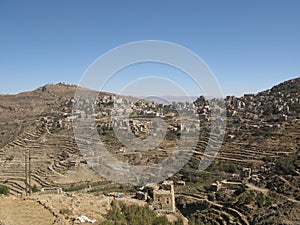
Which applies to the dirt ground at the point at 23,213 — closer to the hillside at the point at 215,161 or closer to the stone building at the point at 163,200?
the stone building at the point at 163,200

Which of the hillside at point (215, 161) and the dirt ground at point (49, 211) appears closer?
the dirt ground at point (49, 211)

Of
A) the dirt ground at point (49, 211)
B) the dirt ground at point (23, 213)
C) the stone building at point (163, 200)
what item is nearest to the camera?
the dirt ground at point (23, 213)

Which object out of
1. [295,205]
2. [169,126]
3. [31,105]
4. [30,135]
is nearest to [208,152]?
[169,126]

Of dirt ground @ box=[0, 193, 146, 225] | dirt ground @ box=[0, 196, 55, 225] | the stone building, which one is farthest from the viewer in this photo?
the stone building

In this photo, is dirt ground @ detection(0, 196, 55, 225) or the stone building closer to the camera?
dirt ground @ detection(0, 196, 55, 225)

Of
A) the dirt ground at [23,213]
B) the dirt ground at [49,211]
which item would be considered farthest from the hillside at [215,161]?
the dirt ground at [23,213]

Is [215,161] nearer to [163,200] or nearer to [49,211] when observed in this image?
[163,200]

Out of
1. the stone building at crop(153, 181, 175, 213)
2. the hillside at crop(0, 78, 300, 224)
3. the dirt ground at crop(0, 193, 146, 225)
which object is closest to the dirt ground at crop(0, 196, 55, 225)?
the dirt ground at crop(0, 193, 146, 225)

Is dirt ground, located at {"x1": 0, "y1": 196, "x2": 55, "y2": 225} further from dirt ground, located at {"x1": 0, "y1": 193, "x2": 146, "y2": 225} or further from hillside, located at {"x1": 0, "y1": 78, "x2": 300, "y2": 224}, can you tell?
hillside, located at {"x1": 0, "y1": 78, "x2": 300, "y2": 224}

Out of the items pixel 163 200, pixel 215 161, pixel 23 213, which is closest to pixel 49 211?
pixel 23 213

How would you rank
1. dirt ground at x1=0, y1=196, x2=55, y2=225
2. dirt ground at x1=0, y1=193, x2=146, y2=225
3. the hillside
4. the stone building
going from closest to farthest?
dirt ground at x1=0, y1=196, x2=55, y2=225 → dirt ground at x1=0, y1=193, x2=146, y2=225 → the stone building → the hillside
